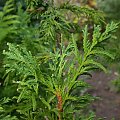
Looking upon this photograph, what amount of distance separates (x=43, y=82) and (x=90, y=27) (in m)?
5.60

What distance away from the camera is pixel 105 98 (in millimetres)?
5773

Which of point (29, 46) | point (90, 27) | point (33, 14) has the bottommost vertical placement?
point (29, 46)

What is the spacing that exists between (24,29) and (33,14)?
0.87 metres

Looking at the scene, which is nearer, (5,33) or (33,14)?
(33,14)

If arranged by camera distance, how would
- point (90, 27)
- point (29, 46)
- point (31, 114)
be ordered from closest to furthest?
point (31, 114) → point (29, 46) → point (90, 27)

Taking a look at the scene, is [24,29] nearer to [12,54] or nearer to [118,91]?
[12,54]

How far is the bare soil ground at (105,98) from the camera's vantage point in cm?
533

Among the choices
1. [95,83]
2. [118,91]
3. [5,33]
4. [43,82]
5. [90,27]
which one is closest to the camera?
[43,82]

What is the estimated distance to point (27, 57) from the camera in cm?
163

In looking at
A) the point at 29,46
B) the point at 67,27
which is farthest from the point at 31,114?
the point at 29,46

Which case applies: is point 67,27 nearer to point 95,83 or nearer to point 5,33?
point 5,33

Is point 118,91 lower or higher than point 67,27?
lower

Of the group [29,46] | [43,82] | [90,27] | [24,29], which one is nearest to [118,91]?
[90,27]

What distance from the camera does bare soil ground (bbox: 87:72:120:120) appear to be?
5327mm
